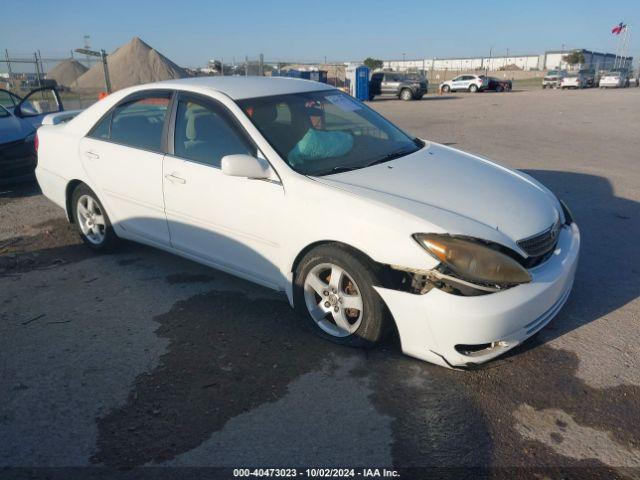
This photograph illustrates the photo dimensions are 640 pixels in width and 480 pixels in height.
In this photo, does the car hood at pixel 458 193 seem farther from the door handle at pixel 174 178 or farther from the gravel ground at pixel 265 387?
the door handle at pixel 174 178

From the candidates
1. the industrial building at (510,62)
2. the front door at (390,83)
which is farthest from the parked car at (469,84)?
the industrial building at (510,62)

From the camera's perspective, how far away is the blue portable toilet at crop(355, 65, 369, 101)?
27.7 m

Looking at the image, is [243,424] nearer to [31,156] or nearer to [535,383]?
[535,383]

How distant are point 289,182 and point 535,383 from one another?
71.6 inches

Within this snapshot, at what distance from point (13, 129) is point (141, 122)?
161 inches

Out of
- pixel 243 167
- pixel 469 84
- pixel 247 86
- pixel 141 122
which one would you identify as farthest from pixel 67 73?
pixel 243 167

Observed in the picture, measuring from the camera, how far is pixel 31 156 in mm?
7461

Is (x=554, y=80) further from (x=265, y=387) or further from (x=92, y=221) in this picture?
(x=265, y=387)

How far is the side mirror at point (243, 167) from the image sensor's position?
3326mm

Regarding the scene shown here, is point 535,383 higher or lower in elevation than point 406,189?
lower

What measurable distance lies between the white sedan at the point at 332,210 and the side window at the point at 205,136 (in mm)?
11

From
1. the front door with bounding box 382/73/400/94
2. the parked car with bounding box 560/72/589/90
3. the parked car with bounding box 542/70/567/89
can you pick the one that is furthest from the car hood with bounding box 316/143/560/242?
the parked car with bounding box 542/70/567/89

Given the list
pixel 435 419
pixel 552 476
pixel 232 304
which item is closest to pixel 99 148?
pixel 232 304

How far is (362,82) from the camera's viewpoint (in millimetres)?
28156
